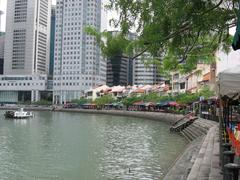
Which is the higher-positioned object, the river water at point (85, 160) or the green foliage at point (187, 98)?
the green foliage at point (187, 98)

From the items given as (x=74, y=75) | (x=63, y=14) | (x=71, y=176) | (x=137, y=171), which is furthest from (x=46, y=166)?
(x=74, y=75)

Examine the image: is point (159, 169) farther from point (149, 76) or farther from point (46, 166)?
point (149, 76)

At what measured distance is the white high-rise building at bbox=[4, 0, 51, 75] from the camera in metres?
168

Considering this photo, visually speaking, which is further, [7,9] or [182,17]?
[7,9]

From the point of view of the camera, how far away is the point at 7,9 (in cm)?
16488

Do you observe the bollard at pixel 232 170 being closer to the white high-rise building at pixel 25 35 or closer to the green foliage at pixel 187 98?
the green foliage at pixel 187 98

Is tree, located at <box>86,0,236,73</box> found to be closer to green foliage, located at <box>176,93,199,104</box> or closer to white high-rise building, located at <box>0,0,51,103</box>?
green foliage, located at <box>176,93,199,104</box>

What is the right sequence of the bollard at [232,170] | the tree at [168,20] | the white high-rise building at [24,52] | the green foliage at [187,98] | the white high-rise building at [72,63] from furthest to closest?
the white high-rise building at [24,52]
the white high-rise building at [72,63]
the green foliage at [187,98]
the tree at [168,20]
the bollard at [232,170]

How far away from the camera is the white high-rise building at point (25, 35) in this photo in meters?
168

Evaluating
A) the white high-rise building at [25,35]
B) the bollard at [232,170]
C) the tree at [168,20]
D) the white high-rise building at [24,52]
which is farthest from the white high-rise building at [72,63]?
the bollard at [232,170]

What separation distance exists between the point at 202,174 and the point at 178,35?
168 inches

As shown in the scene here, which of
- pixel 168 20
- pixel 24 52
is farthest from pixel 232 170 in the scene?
pixel 24 52

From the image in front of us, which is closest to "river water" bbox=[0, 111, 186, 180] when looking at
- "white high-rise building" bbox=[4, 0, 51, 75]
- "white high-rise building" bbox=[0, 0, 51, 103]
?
"white high-rise building" bbox=[0, 0, 51, 103]

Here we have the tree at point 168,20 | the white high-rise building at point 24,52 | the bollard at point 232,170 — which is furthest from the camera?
the white high-rise building at point 24,52
